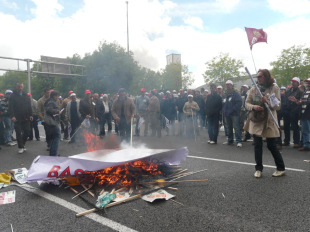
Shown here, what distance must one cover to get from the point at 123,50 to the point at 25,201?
36.7m

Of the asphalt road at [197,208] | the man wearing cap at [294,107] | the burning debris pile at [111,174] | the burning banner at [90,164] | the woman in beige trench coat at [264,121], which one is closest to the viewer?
the asphalt road at [197,208]

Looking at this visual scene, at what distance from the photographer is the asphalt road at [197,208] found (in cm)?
314

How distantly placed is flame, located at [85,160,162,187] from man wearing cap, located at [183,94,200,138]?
6.97m

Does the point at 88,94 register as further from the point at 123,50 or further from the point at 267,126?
the point at 123,50

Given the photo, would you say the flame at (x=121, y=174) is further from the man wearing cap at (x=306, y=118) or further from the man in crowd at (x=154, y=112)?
the man in crowd at (x=154, y=112)

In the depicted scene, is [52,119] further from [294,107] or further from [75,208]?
[294,107]

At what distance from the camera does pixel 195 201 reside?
3873 mm

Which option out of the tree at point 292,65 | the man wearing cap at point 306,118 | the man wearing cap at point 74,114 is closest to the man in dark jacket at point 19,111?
the man wearing cap at point 74,114

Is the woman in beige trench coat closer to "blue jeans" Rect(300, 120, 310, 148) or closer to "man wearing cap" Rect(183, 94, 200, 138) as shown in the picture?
"blue jeans" Rect(300, 120, 310, 148)

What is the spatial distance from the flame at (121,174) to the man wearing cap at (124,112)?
152 inches

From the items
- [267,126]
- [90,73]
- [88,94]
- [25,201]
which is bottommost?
[25,201]

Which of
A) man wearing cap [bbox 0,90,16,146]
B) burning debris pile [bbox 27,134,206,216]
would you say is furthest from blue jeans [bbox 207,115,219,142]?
man wearing cap [bbox 0,90,16,146]

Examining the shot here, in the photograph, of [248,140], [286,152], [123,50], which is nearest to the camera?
[286,152]

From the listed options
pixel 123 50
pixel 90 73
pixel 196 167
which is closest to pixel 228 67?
pixel 123 50
